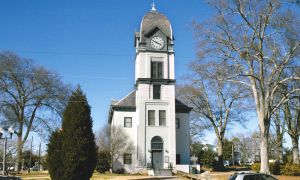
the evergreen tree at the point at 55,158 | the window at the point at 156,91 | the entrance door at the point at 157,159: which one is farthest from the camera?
the window at the point at 156,91

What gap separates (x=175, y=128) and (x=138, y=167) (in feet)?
23.3

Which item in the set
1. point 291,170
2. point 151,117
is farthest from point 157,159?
point 291,170

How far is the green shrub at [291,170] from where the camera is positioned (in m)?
34.7

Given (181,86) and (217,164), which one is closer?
(217,164)

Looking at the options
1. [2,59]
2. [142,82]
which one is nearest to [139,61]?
[142,82]

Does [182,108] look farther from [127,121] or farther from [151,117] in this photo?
[127,121]

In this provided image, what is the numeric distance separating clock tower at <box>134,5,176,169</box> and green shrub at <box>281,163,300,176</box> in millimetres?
15339

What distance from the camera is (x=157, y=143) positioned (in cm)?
4844

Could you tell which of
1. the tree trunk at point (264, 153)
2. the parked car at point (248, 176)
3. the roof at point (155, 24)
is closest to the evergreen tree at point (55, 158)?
the parked car at point (248, 176)

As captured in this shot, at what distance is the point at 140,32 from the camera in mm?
50188

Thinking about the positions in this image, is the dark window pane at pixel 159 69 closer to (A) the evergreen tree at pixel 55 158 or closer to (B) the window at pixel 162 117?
(B) the window at pixel 162 117

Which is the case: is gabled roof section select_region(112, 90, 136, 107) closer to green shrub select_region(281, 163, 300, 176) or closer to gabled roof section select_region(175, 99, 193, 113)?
gabled roof section select_region(175, 99, 193, 113)

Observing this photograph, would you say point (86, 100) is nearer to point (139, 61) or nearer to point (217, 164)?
point (139, 61)

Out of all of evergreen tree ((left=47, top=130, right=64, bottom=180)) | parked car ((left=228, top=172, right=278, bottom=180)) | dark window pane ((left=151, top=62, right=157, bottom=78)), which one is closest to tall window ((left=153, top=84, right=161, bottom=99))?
dark window pane ((left=151, top=62, right=157, bottom=78))
